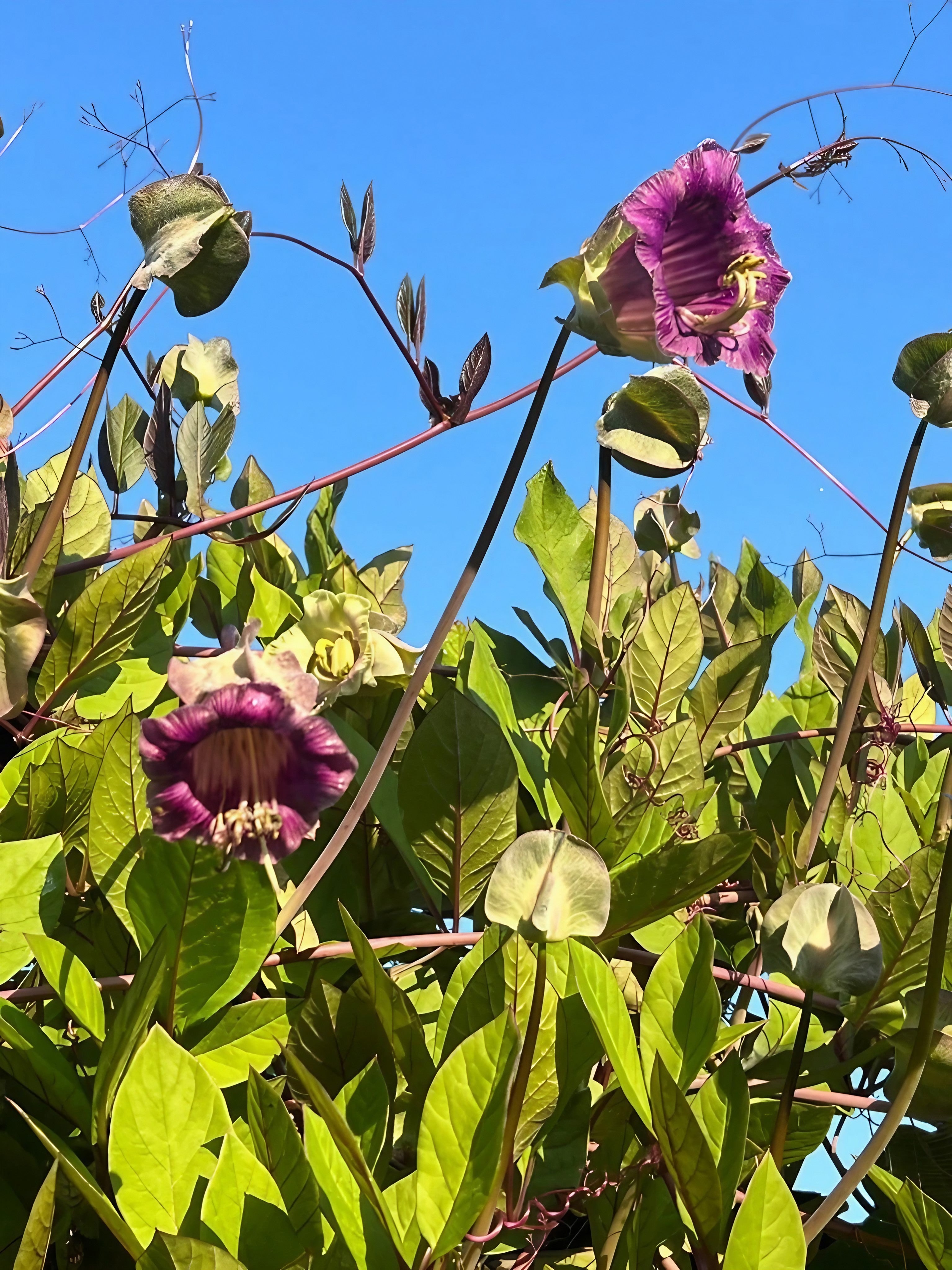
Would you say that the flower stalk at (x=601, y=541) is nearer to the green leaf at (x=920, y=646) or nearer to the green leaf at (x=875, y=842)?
the green leaf at (x=875, y=842)

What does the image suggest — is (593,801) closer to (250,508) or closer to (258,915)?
(258,915)

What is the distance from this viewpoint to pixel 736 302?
80cm

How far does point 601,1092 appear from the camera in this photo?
2.73 feet

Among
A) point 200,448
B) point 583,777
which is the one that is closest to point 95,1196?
point 583,777

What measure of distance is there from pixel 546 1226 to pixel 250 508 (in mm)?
578

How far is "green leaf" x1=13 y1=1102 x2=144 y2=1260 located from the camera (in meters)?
0.59

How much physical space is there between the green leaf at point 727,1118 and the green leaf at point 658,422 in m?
0.39

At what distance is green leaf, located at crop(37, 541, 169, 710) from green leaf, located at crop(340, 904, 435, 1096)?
33 cm

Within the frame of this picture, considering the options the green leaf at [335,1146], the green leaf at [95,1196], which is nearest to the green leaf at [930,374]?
the green leaf at [335,1146]

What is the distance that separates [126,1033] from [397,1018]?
16cm

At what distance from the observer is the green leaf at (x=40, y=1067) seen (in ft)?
2.23

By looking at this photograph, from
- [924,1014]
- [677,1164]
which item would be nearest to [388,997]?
[677,1164]

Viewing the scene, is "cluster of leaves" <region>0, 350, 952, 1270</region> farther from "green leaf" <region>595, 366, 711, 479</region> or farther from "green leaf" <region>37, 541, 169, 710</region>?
"green leaf" <region>595, 366, 711, 479</region>

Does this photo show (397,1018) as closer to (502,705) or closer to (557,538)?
(502,705)
